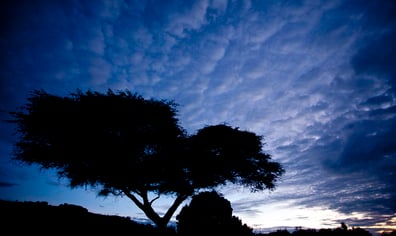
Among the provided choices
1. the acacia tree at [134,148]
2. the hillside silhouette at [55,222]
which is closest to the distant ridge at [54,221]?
the hillside silhouette at [55,222]

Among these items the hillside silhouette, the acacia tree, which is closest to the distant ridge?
the hillside silhouette

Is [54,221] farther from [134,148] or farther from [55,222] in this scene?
[134,148]

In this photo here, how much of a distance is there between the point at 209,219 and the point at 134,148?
8.64 meters

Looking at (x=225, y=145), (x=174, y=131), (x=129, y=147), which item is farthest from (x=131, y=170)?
(x=225, y=145)

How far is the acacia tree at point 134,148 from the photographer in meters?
16.3

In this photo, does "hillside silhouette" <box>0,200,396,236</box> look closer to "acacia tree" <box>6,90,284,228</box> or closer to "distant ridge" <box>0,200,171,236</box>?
"distant ridge" <box>0,200,171,236</box>

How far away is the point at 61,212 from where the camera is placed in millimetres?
12070

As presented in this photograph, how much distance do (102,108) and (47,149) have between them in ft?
17.2

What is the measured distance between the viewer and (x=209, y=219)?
1714 cm

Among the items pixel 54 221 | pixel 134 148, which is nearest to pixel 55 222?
pixel 54 221

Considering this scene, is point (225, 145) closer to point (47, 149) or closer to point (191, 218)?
point (191, 218)

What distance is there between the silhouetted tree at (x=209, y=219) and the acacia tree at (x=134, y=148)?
6.96 feet

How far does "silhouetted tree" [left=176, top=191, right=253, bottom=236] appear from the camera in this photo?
16.6 metres

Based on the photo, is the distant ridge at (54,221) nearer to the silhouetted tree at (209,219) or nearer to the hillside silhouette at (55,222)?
the hillside silhouette at (55,222)
